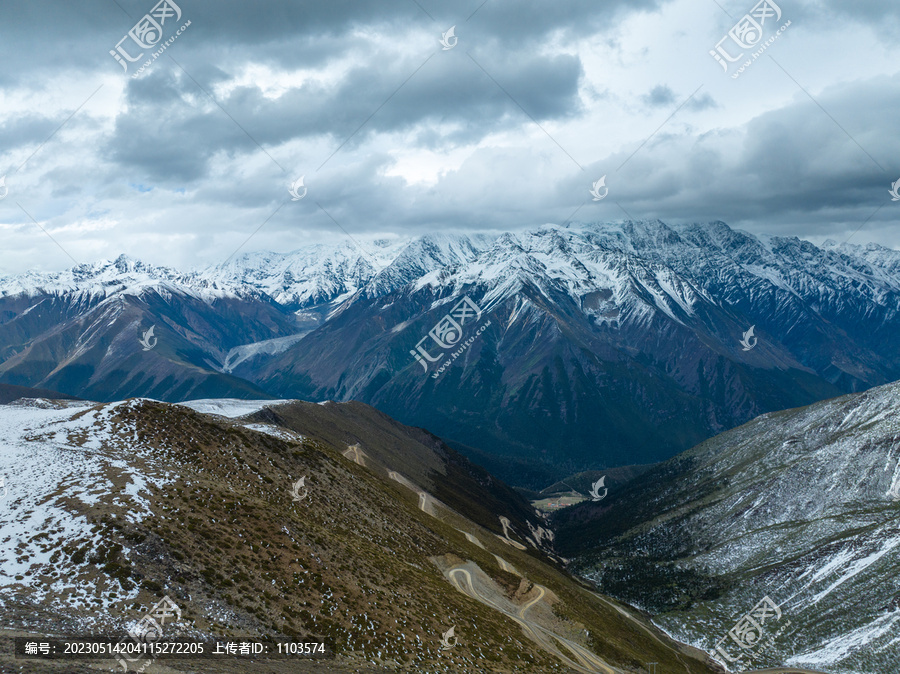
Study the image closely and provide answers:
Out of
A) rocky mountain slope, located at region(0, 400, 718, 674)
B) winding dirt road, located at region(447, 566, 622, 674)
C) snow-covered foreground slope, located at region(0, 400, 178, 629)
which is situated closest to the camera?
snow-covered foreground slope, located at region(0, 400, 178, 629)

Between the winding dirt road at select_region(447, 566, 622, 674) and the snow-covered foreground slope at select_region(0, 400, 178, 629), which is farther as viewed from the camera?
the winding dirt road at select_region(447, 566, 622, 674)

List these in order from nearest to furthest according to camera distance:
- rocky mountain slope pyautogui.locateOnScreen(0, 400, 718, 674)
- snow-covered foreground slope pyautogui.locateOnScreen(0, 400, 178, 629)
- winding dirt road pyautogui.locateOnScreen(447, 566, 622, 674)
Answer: snow-covered foreground slope pyautogui.locateOnScreen(0, 400, 178, 629) < rocky mountain slope pyautogui.locateOnScreen(0, 400, 718, 674) < winding dirt road pyautogui.locateOnScreen(447, 566, 622, 674)

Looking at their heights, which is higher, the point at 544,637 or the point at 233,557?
the point at 233,557

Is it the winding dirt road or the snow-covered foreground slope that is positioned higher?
the snow-covered foreground slope

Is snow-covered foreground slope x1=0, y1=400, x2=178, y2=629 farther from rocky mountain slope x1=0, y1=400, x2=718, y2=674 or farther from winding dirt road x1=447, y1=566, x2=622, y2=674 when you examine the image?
winding dirt road x1=447, y1=566, x2=622, y2=674

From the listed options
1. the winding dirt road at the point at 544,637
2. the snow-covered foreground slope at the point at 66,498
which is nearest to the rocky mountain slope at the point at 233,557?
the snow-covered foreground slope at the point at 66,498

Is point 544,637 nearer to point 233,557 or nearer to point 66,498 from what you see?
point 233,557

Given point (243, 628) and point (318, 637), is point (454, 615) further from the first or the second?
point (243, 628)

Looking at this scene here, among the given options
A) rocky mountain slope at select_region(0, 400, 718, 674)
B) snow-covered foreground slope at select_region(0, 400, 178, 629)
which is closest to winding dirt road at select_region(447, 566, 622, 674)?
rocky mountain slope at select_region(0, 400, 718, 674)

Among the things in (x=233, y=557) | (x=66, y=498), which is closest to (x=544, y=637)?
(x=233, y=557)
